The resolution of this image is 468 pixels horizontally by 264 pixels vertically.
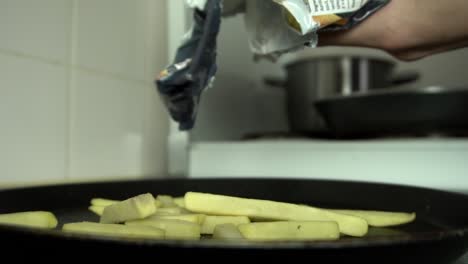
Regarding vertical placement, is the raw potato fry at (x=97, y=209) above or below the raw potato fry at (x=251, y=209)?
below

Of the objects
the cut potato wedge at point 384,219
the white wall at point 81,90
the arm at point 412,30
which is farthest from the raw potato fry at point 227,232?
the white wall at point 81,90

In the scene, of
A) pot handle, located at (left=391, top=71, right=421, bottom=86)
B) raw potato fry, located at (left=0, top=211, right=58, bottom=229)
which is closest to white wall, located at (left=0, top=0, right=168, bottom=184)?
raw potato fry, located at (left=0, top=211, right=58, bottom=229)

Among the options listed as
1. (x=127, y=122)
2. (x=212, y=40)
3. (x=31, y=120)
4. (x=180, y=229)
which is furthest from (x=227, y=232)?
(x=127, y=122)

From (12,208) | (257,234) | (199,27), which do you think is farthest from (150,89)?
(257,234)

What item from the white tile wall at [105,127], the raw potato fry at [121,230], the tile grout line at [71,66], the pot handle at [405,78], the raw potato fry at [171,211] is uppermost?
the pot handle at [405,78]

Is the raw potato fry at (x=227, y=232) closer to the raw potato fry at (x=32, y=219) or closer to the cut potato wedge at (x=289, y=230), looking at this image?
the cut potato wedge at (x=289, y=230)

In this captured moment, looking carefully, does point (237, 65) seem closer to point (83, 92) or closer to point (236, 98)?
point (236, 98)
